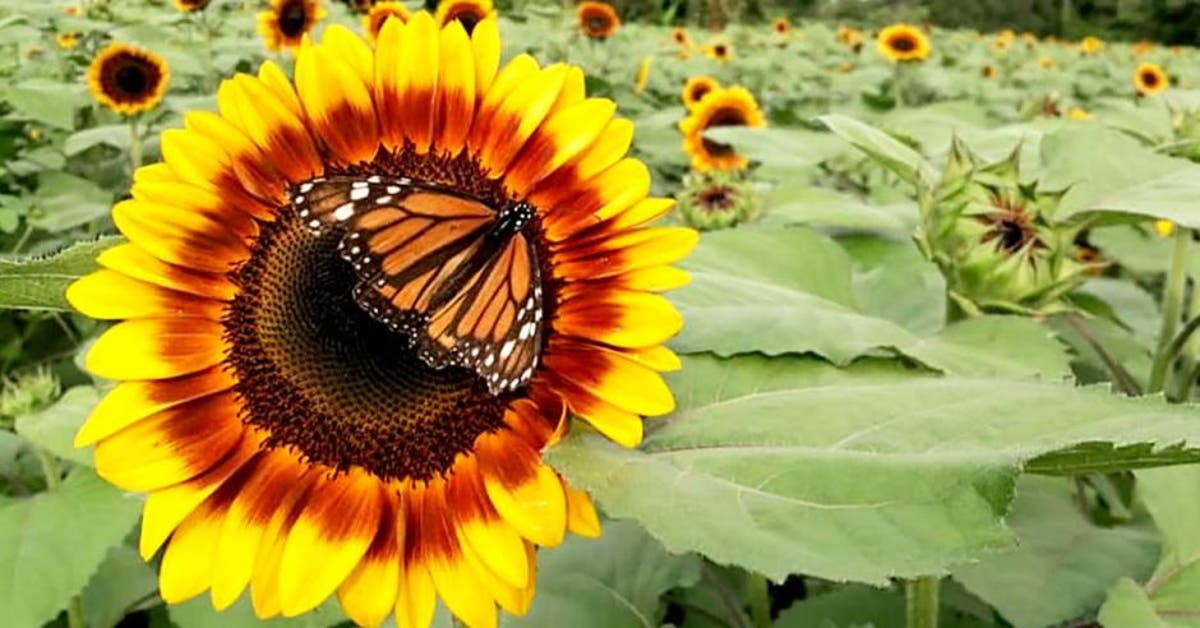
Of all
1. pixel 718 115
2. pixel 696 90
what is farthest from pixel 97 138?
pixel 696 90

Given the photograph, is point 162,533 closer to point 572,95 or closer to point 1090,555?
point 572,95

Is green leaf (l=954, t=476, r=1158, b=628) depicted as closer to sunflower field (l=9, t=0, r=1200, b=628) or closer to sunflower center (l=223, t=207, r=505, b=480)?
sunflower field (l=9, t=0, r=1200, b=628)

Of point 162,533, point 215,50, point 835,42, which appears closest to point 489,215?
point 162,533

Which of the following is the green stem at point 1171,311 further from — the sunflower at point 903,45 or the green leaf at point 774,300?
the sunflower at point 903,45

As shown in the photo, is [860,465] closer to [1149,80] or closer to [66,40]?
[66,40]

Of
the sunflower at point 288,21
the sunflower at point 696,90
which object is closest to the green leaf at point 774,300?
the sunflower at point 288,21

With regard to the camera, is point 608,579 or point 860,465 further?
point 608,579

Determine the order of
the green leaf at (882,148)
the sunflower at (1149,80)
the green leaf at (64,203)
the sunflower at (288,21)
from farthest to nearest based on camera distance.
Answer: the sunflower at (1149,80) → the sunflower at (288,21) → the green leaf at (64,203) → the green leaf at (882,148)
